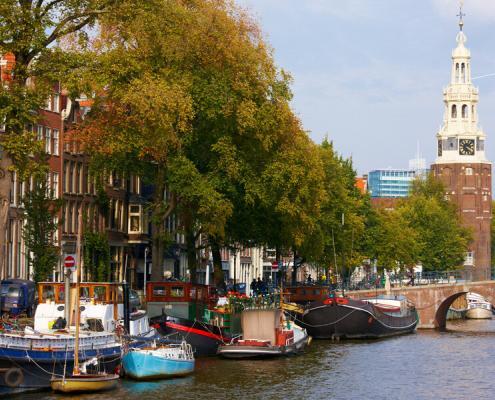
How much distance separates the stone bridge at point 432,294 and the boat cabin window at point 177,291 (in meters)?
41.9

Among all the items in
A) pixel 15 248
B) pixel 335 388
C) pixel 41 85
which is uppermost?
pixel 41 85

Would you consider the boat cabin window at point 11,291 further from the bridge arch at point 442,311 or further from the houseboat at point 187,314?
the bridge arch at point 442,311

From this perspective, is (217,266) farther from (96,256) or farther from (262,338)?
(262,338)

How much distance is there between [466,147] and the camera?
186 m

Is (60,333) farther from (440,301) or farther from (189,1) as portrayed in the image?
(440,301)

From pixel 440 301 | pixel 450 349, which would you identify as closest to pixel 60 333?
pixel 450 349

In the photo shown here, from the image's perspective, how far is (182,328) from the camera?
5647 cm

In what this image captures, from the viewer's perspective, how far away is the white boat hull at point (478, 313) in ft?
438

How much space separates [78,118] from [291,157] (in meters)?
13.9

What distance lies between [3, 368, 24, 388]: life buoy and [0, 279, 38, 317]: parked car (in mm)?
16184

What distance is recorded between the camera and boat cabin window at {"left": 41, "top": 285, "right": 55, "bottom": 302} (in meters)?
50.9

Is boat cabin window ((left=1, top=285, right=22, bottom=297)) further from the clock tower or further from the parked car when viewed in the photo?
the clock tower

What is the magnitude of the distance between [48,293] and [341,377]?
11.9m

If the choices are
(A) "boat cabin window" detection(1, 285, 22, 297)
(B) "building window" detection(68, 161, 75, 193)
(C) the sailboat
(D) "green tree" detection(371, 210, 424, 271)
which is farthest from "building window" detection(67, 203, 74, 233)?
(D) "green tree" detection(371, 210, 424, 271)
